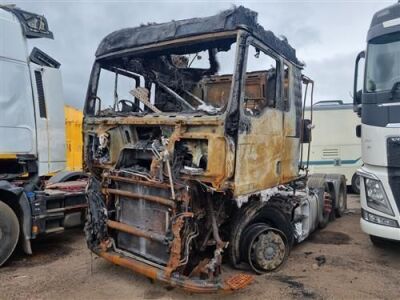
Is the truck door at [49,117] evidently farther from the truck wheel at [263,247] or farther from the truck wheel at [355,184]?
the truck wheel at [355,184]

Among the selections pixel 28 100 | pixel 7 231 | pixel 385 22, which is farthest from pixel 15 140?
pixel 385 22

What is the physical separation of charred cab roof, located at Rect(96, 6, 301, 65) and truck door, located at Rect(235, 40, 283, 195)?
0.19m

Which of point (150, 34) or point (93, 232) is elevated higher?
point (150, 34)

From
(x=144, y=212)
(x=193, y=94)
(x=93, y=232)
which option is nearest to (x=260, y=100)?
(x=193, y=94)

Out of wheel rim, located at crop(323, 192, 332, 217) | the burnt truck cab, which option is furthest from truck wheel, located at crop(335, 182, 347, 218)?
the burnt truck cab

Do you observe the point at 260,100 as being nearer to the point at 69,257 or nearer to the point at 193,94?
the point at 193,94

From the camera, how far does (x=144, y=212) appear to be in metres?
4.28

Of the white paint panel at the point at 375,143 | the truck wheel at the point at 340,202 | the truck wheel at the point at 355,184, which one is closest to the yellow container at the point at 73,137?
the truck wheel at the point at 340,202

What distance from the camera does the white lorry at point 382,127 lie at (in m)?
4.78

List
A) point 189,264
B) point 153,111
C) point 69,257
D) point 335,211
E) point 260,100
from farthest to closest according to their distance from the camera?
1. point 335,211
2. point 69,257
3. point 260,100
4. point 153,111
5. point 189,264

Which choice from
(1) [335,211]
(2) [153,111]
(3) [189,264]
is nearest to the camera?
(3) [189,264]

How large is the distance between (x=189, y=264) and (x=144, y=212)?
73 cm

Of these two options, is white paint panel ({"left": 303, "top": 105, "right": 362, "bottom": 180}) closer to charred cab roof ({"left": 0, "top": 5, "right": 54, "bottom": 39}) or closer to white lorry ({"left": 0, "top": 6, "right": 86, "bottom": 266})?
white lorry ({"left": 0, "top": 6, "right": 86, "bottom": 266})

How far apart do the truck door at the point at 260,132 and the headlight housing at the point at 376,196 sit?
1.20m
